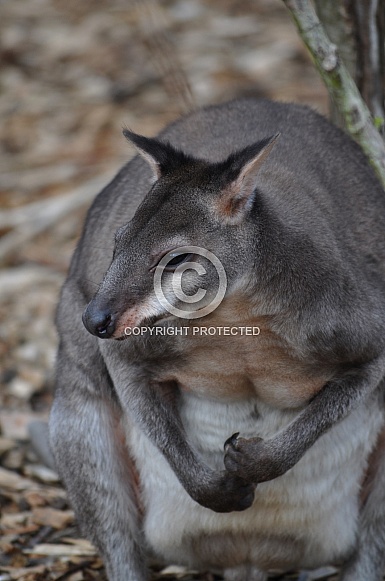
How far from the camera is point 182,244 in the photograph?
399 centimetres

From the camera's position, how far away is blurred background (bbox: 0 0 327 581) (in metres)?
7.47

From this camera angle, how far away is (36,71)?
32.4 ft

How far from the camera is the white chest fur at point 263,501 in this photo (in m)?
4.73

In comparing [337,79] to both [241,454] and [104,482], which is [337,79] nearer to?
[241,454]

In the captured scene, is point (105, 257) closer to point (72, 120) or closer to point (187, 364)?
point (187, 364)

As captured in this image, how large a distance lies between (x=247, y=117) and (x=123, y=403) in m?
1.40

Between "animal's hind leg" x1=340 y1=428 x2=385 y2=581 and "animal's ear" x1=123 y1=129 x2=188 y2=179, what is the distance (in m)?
1.58

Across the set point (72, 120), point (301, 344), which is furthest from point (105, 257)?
point (72, 120)

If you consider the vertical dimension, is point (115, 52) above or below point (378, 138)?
below

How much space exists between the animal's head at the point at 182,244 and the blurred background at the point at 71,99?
2.61 meters

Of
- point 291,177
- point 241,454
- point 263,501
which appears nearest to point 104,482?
point 263,501

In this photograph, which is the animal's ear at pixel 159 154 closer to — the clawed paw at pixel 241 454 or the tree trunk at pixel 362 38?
the clawed paw at pixel 241 454
